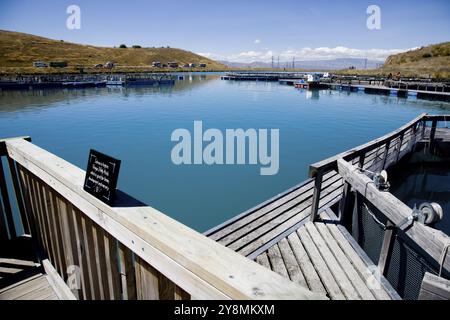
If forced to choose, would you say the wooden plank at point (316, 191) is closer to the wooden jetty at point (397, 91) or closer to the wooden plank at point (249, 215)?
the wooden plank at point (249, 215)

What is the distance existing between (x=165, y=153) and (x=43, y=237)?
12.7m

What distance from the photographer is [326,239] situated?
189 inches

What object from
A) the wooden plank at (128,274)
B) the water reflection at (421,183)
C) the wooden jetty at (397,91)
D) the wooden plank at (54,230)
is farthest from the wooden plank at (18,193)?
the wooden jetty at (397,91)

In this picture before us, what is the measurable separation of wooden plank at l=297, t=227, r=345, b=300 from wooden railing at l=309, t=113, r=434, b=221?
593mm

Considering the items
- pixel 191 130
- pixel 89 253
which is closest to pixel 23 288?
pixel 89 253

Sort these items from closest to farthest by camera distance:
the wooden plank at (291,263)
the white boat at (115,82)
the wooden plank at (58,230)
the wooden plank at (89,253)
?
the wooden plank at (89,253) → the wooden plank at (58,230) → the wooden plank at (291,263) → the white boat at (115,82)

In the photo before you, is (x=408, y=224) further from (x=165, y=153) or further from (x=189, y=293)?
(x=165, y=153)

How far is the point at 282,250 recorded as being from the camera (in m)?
4.58

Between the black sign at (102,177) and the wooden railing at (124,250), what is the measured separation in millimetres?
54

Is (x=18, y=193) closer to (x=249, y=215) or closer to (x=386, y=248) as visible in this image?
(x=249, y=215)

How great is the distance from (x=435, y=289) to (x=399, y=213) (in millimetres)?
1421

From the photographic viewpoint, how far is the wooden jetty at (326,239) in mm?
3393

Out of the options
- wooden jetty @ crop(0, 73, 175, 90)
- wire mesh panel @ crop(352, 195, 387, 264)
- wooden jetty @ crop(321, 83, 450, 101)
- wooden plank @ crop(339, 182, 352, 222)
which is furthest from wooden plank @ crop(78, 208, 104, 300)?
wooden jetty @ crop(0, 73, 175, 90)
